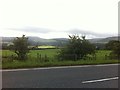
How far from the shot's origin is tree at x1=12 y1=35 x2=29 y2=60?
2311 centimetres

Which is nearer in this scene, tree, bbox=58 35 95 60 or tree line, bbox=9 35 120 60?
tree line, bbox=9 35 120 60

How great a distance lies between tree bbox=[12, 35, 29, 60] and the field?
0.35 meters

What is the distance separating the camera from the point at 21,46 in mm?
23422

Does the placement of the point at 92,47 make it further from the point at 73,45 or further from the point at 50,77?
the point at 50,77

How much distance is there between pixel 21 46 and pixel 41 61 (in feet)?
10.6

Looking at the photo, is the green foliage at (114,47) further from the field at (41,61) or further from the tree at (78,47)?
the tree at (78,47)

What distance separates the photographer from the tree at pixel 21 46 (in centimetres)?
2311

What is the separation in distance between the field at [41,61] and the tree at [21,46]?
353mm

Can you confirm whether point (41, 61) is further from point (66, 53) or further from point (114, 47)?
point (114, 47)

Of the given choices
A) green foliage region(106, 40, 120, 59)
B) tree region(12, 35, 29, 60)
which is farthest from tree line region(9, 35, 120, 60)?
green foliage region(106, 40, 120, 59)

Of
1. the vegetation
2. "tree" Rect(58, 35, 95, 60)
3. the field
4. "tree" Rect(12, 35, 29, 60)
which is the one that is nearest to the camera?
the field

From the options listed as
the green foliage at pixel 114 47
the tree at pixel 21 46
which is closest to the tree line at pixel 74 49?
the tree at pixel 21 46

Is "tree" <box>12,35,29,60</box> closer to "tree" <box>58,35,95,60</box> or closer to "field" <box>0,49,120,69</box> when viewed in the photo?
"field" <box>0,49,120,69</box>

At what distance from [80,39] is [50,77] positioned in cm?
1252
